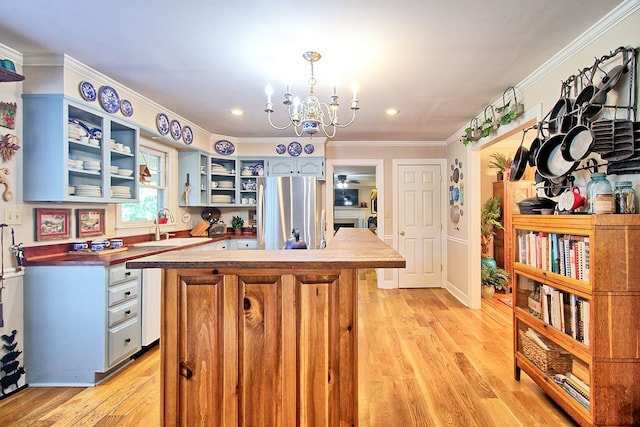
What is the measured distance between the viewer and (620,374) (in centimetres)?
156

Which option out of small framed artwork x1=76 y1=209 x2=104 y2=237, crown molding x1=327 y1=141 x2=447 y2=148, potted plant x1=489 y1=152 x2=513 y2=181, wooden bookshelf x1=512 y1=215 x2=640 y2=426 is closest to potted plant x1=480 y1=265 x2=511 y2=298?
potted plant x1=489 y1=152 x2=513 y2=181

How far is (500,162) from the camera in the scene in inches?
190

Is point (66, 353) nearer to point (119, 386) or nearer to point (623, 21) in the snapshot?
point (119, 386)

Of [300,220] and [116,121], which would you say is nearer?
[116,121]

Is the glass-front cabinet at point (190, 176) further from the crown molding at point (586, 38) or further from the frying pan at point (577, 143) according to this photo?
the frying pan at point (577, 143)

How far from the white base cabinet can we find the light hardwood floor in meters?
0.12

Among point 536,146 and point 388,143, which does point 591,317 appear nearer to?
point 536,146

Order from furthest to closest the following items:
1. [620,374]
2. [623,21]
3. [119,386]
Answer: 1. [119,386]
2. [623,21]
3. [620,374]

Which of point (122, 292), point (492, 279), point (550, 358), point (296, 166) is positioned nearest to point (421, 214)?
point (492, 279)

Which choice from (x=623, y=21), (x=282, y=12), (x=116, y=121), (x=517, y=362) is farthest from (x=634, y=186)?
(x=116, y=121)

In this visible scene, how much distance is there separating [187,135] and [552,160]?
3.73 m

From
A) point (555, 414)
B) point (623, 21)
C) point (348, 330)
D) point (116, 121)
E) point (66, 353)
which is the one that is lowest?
point (555, 414)

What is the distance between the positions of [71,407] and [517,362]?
306cm

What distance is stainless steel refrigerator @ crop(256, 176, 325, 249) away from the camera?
436 cm
